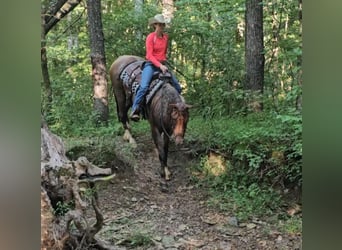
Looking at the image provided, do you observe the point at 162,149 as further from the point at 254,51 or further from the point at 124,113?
the point at 254,51

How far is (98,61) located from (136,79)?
9.4 inches

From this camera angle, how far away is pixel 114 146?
2.67 metres

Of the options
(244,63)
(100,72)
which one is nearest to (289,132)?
(244,63)

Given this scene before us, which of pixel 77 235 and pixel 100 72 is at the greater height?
pixel 100 72

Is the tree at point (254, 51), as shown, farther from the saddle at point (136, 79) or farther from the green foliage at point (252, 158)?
the saddle at point (136, 79)

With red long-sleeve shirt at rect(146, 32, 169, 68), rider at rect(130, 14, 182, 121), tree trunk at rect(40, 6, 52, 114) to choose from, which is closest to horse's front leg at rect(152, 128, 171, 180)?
rider at rect(130, 14, 182, 121)

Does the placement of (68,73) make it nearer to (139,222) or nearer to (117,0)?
(117,0)

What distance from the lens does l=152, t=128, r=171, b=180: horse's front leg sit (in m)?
2.63

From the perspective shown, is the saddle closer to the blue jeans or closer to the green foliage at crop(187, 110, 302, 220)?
the blue jeans

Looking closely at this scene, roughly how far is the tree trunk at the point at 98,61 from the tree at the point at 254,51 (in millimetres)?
808

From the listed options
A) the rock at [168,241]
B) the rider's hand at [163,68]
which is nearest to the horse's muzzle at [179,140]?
the rider's hand at [163,68]

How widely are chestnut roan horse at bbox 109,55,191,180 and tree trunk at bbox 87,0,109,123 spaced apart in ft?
0.20
